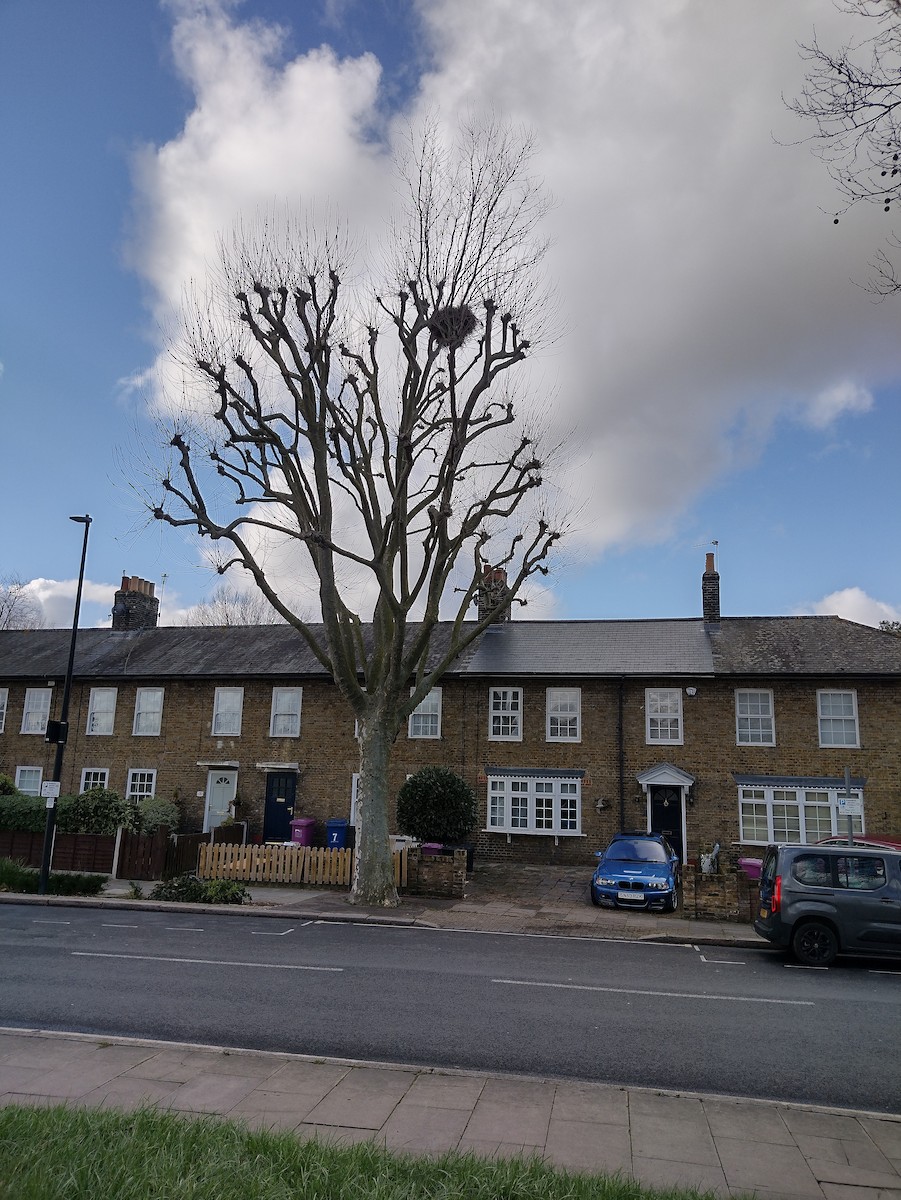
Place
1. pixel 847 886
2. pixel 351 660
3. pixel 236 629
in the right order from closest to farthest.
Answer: pixel 847 886 < pixel 351 660 < pixel 236 629

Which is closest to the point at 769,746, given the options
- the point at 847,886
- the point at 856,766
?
the point at 856,766

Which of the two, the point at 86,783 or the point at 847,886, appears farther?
the point at 86,783

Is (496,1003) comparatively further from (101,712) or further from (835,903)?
(101,712)

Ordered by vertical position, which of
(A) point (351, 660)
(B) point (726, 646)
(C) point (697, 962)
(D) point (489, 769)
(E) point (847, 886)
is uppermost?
(B) point (726, 646)

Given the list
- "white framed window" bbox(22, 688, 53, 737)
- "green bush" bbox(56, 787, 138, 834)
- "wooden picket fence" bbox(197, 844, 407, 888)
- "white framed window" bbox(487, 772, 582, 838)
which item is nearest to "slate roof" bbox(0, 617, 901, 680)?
"white framed window" bbox(22, 688, 53, 737)

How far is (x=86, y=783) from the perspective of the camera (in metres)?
30.1

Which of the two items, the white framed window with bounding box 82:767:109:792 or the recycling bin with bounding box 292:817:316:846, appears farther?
the white framed window with bounding box 82:767:109:792

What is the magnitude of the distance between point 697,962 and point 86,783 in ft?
78.7

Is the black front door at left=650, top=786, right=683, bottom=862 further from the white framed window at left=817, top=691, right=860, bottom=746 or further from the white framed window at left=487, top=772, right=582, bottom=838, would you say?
the white framed window at left=817, top=691, right=860, bottom=746

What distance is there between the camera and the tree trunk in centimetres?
1745

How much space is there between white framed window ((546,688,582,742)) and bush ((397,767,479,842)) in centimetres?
410

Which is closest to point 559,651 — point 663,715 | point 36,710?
point 663,715

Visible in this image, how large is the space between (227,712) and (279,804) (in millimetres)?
3756

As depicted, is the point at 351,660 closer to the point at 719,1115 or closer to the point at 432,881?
the point at 432,881
